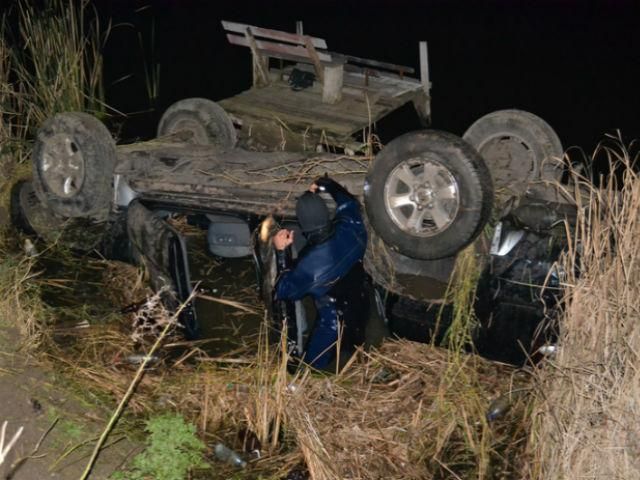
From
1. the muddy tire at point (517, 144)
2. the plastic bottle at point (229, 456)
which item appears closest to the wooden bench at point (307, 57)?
the muddy tire at point (517, 144)

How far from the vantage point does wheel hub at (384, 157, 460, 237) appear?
20.4 ft

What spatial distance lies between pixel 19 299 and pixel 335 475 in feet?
11.2

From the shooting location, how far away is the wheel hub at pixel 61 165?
761 centimetres

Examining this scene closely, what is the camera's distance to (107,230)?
7.62 m

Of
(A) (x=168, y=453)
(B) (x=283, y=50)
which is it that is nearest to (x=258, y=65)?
(B) (x=283, y=50)

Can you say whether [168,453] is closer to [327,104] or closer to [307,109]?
[307,109]

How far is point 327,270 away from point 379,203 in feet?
2.09

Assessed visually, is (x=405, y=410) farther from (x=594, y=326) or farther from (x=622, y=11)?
(x=622, y=11)

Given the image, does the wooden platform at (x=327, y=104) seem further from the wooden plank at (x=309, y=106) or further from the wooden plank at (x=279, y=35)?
the wooden plank at (x=279, y=35)

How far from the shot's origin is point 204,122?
8789 millimetres

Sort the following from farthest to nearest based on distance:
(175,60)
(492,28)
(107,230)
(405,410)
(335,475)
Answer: (492,28)
(175,60)
(107,230)
(405,410)
(335,475)

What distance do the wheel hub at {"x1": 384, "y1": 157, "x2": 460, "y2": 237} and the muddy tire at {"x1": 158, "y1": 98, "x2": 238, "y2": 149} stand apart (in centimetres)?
295

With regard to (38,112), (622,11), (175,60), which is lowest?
(38,112)

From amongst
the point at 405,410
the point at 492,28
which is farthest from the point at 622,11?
the point at 405,410
